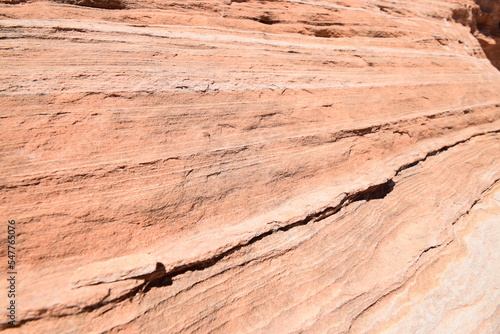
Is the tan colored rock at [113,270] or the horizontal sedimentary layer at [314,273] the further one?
the horizontal sedimentary layer at [314,273]

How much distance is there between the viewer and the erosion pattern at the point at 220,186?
2025mm

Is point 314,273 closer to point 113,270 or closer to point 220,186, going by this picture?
point 220,186

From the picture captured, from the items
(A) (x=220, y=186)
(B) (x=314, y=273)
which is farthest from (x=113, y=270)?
(B) (x=314, y=273)

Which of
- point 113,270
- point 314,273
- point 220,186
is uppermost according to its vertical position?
point 220,186

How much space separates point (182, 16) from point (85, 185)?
2.48m

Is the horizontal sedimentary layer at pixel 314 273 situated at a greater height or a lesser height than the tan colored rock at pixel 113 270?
lesser

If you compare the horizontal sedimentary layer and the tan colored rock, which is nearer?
the tan colored rock

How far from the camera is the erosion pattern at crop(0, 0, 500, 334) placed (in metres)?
2.03

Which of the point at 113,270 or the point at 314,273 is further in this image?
the point at 314,273

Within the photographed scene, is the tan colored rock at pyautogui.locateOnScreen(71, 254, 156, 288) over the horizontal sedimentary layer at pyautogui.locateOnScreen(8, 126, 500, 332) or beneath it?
over

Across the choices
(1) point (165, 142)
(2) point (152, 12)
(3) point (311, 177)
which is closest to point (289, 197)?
(3) point (311, 177)

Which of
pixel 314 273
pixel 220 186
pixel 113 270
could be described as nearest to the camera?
pixel 113 270

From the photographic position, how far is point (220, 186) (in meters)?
2.61

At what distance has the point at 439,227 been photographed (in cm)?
319
